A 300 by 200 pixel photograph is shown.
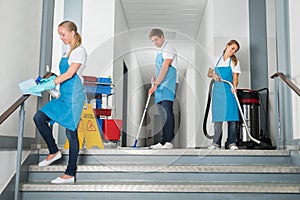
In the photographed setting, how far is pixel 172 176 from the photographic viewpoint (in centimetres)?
288

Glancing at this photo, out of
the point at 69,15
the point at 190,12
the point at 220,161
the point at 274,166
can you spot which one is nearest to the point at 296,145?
the point at 274,166

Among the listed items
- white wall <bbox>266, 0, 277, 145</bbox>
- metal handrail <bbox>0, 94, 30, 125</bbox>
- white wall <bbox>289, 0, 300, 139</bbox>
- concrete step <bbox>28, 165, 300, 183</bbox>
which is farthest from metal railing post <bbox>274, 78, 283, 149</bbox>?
metal handrail <bbox>0, 94, 30, 125</bbox>

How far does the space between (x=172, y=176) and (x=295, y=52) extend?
1.41 m

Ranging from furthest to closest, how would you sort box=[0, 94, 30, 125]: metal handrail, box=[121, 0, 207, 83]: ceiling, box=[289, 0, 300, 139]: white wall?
box=[121, 0, 207, 83]: ceiling → box=[289, 0, 300, 139]: white wall → box=[0, 94, 30, 125]: metal handrail

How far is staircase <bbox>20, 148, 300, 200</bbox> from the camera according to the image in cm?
263

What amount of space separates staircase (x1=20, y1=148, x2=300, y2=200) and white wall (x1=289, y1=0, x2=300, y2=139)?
277 millimetres

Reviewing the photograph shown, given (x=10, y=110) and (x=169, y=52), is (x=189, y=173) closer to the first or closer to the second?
(x=169, y=52)

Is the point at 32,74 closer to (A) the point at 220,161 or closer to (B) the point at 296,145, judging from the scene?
(A) the point at 220,161

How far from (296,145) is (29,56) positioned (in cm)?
210

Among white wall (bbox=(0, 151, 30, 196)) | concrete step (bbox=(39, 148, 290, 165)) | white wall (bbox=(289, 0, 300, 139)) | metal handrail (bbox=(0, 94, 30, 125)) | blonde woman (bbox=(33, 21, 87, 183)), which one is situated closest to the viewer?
metal handrail (bbox=(0, 94, 30, 125))

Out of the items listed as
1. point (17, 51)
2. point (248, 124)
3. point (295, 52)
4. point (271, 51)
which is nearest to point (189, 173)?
point (295, 52)

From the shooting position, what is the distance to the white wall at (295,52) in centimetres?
322

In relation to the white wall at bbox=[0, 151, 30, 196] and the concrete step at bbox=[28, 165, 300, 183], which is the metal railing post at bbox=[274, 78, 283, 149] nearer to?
the concrete step at bbox=[28, 165, 300, 183]

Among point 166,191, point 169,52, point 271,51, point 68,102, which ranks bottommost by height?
point 166,191
